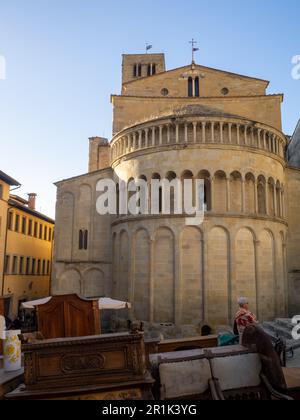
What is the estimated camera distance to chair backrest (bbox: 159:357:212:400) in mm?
4828

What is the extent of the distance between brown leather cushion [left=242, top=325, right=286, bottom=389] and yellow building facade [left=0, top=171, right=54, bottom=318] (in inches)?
871

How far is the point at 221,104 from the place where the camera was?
2655cm

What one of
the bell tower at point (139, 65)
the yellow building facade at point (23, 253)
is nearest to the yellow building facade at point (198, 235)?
the yellow building facade at point (23, 253)

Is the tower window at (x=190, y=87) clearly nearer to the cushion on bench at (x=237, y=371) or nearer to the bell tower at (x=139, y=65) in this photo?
the bell tower at (x=139, y=65)

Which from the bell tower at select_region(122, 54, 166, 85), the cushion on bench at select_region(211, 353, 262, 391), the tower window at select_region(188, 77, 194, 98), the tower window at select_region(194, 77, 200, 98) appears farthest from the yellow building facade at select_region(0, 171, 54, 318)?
the cushion on bench at select_region(211, 353, 262, 391)

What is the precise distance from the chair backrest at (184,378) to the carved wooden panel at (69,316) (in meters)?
3.57

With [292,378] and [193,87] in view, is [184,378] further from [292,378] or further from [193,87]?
[193,87]

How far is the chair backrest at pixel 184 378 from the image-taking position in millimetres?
4828

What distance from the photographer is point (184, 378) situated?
4.89m

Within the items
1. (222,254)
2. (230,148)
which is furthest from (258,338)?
(230,148)

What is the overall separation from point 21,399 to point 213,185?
15.2 meters

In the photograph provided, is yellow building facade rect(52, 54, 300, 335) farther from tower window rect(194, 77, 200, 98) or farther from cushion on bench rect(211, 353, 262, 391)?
cushion on bench rect(211, 353, 262, 391)

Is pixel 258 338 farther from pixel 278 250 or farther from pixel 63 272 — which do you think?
pixel 63 272

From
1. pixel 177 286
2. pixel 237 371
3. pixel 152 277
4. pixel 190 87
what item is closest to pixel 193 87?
pixel 190 87
